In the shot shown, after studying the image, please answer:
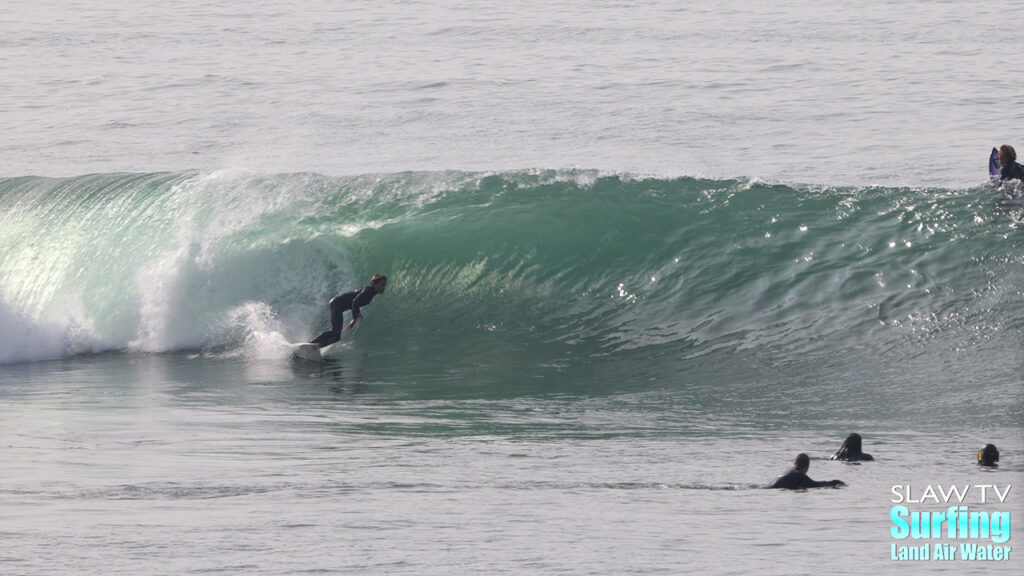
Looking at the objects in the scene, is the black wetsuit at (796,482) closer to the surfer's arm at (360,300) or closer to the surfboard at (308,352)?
the surfer's arm at (360,300)

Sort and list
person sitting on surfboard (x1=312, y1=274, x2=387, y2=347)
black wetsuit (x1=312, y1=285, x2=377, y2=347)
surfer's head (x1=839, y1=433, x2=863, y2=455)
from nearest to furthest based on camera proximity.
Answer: surfer's head (x1=839, y1=433, x2=863, y2=455)
person sitting on surfboard (x1=312, y1=274, x2=387, y2=347)
black wetsuit (x1=312, y1=285, x2=377, y2=347)

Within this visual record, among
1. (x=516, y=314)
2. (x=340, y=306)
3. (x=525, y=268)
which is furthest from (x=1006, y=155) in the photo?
(x=340, y=306)

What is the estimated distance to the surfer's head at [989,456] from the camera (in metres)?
9.42

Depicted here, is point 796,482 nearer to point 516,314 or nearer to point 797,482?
point 797,482

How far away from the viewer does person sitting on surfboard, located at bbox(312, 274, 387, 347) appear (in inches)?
580

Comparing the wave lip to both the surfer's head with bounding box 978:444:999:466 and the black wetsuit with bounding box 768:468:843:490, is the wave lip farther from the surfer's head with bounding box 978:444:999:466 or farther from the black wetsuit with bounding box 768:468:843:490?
the black wetsuit with bounding box 768:468:843:490

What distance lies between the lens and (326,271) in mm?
17125

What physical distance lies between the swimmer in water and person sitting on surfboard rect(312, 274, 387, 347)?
6.22m

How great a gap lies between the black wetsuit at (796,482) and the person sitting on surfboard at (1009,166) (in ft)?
29.9

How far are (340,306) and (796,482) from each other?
23.7 feet

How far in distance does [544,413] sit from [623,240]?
5.51 metres

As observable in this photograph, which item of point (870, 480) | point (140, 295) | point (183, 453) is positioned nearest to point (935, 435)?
point (870, 480)

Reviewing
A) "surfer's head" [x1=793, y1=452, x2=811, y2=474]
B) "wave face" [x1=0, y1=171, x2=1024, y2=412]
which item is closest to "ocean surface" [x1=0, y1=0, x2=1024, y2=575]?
"wave face" [x1=0, y1=171, x2=1024, y2=412]

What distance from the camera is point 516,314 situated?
16.1m
